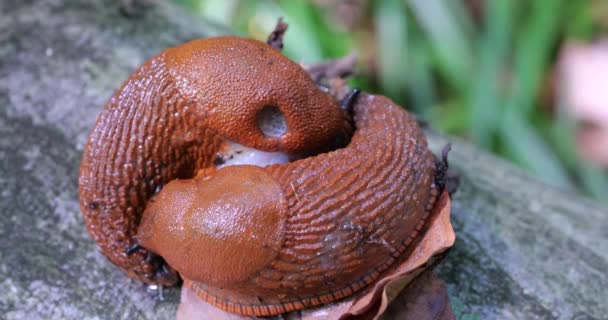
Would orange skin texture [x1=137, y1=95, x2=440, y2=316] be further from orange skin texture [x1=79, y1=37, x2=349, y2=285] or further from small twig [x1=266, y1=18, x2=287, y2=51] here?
small twig [x1=266, y1=18, x2=287, y2=51]

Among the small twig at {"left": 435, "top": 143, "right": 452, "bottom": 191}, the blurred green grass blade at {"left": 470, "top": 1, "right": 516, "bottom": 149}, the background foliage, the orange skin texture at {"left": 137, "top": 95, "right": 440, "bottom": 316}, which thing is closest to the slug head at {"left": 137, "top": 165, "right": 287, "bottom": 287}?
the orange skin texture at {"left": 137, "top": 95, "right": 440, "bottom": 316}

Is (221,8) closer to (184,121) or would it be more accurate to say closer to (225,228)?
(184,121)

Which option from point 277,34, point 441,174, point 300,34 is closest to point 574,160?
point 300,34

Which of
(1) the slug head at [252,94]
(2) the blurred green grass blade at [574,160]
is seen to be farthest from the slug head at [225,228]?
(2) the blurred green grass blade at [574,160]

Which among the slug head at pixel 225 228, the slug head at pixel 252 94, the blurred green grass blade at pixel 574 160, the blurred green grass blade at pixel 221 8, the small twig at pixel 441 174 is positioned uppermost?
the slug head at pixel 252 94

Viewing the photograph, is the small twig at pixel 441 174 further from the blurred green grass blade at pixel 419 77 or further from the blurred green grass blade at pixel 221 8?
the blurred green grass blade at pixel 221 8

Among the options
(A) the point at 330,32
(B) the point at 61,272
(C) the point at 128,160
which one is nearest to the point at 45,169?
(B) the point at 61,272
